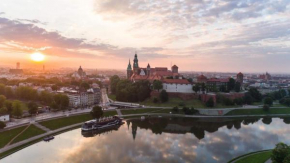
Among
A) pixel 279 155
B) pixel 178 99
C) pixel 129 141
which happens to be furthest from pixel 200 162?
pixel 178 99

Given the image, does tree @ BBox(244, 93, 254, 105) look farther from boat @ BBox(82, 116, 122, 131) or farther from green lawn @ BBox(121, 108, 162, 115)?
boat @ BBox(82, 116, 122, 131)

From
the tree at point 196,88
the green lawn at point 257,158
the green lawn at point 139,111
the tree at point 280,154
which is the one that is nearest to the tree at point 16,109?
the green lawn at point 139,111

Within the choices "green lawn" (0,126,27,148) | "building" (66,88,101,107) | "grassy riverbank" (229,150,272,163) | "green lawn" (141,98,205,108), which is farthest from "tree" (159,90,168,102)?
"green lawn" (0,126,27,148)

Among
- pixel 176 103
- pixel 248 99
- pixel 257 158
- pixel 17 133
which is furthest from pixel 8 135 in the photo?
pixel 248 99

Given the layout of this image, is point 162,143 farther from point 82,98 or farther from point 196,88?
point 82,98

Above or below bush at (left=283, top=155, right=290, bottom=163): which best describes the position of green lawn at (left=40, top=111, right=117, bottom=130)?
below

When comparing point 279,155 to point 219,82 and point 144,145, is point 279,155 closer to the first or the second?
point 144,145
